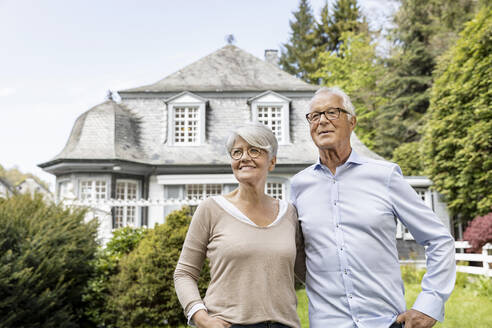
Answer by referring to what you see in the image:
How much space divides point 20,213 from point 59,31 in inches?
605

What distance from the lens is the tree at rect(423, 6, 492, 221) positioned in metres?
12.3

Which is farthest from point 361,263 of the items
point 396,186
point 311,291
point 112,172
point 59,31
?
point 59,31

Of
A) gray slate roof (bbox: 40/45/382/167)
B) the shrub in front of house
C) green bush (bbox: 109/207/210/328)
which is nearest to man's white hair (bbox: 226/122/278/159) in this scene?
green bush (bbox: 109/207/210/328)

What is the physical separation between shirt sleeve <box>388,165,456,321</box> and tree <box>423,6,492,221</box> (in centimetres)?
1182

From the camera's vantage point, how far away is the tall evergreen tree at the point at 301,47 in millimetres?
31734

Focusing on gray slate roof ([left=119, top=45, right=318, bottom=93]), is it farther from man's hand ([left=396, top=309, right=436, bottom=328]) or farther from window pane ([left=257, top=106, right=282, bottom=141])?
man's hand ([left=396, top=309, right=436, bottom=328])

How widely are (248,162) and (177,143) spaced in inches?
493

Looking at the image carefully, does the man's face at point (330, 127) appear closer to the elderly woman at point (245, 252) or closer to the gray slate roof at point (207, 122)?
the elderly woman at point (245, 252)

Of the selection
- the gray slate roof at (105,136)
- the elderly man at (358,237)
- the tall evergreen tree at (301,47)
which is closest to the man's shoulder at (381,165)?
the elderly man at (358,237)

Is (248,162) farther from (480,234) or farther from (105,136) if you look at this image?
(105,136)

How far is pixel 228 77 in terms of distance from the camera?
16109 millimetres

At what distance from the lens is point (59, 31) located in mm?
18172

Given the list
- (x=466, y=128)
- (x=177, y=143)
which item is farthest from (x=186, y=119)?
(x=466, y=128)

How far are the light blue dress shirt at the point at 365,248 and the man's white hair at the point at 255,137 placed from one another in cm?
40
